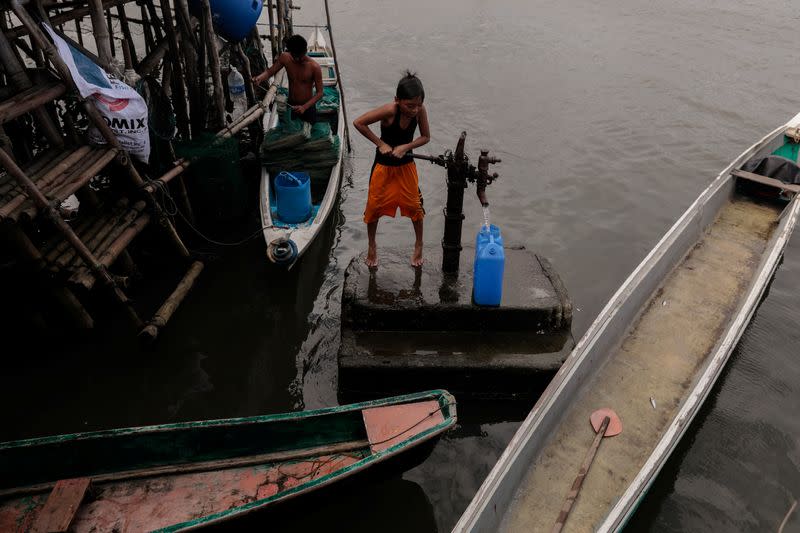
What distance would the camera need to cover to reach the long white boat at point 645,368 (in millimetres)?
4043

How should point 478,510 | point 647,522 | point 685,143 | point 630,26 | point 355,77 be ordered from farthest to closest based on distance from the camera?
point 630,26, point 355,77, point 685,143, point 647,522, point 478,510

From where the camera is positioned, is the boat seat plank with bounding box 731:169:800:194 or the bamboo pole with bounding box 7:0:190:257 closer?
the bamboo pole with bounding box 7:0:190:257

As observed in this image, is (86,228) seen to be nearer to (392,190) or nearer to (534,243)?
(392,190)

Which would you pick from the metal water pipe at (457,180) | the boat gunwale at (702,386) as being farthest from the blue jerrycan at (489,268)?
the boat gunwale at (702,386)

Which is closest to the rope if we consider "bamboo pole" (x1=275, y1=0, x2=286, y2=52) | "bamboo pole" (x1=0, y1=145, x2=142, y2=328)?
"bamboo pole" (x1=0, y1=145, x2=142, y2=328)

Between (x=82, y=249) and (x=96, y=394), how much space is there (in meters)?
1.43

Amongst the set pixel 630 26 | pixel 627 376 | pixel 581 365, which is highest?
pixel 630 26

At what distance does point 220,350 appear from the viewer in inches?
243

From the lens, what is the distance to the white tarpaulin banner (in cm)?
547

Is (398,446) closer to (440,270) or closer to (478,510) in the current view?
(478,510)

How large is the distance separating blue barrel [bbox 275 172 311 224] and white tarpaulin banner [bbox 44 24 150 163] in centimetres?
154

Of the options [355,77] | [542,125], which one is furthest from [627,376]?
[355,77]

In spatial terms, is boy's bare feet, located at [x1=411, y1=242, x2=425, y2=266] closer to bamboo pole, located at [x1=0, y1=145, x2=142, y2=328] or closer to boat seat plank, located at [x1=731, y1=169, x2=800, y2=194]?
bamboo pole, located at [x1=0, y1=145, x2=142, y2=328]

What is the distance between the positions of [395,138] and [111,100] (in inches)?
120
